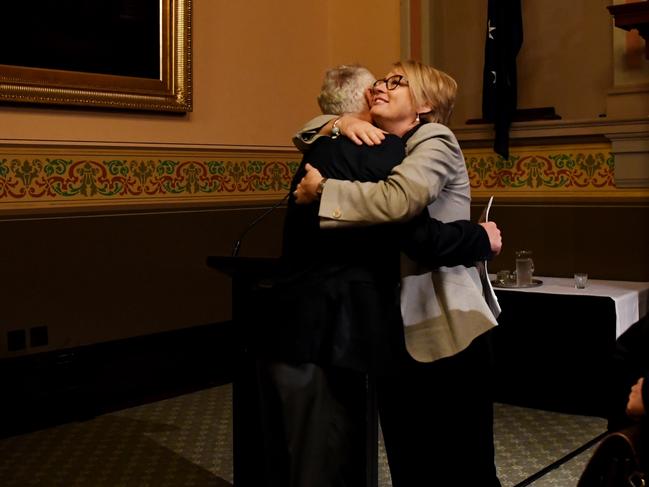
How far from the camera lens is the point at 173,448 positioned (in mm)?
3867

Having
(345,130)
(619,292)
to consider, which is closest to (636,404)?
(345,130)

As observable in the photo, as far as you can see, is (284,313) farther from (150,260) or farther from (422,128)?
(150,260)

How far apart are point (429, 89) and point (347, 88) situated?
0.23 meters

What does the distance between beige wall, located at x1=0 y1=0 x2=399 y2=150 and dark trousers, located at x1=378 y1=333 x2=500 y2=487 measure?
2.73m

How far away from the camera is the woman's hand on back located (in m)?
2.21

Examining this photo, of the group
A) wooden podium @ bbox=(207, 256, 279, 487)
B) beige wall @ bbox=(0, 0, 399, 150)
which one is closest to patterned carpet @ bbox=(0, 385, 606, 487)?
wooden podium @ bbox=(207, 256, 279, 487)

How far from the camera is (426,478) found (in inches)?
97.0

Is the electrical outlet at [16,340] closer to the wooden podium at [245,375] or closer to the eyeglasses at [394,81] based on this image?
the wooden podium at [245,375]

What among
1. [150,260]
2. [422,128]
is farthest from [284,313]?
[150,260]

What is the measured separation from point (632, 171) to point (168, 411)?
2.66m

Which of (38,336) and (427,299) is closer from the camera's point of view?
(427,299)

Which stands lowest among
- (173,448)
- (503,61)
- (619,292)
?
(173,448)

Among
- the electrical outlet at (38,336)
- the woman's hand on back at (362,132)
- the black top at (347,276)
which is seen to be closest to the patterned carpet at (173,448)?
the electrical outlet at (38,336)

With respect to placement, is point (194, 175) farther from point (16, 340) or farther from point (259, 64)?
point (16, 340)
